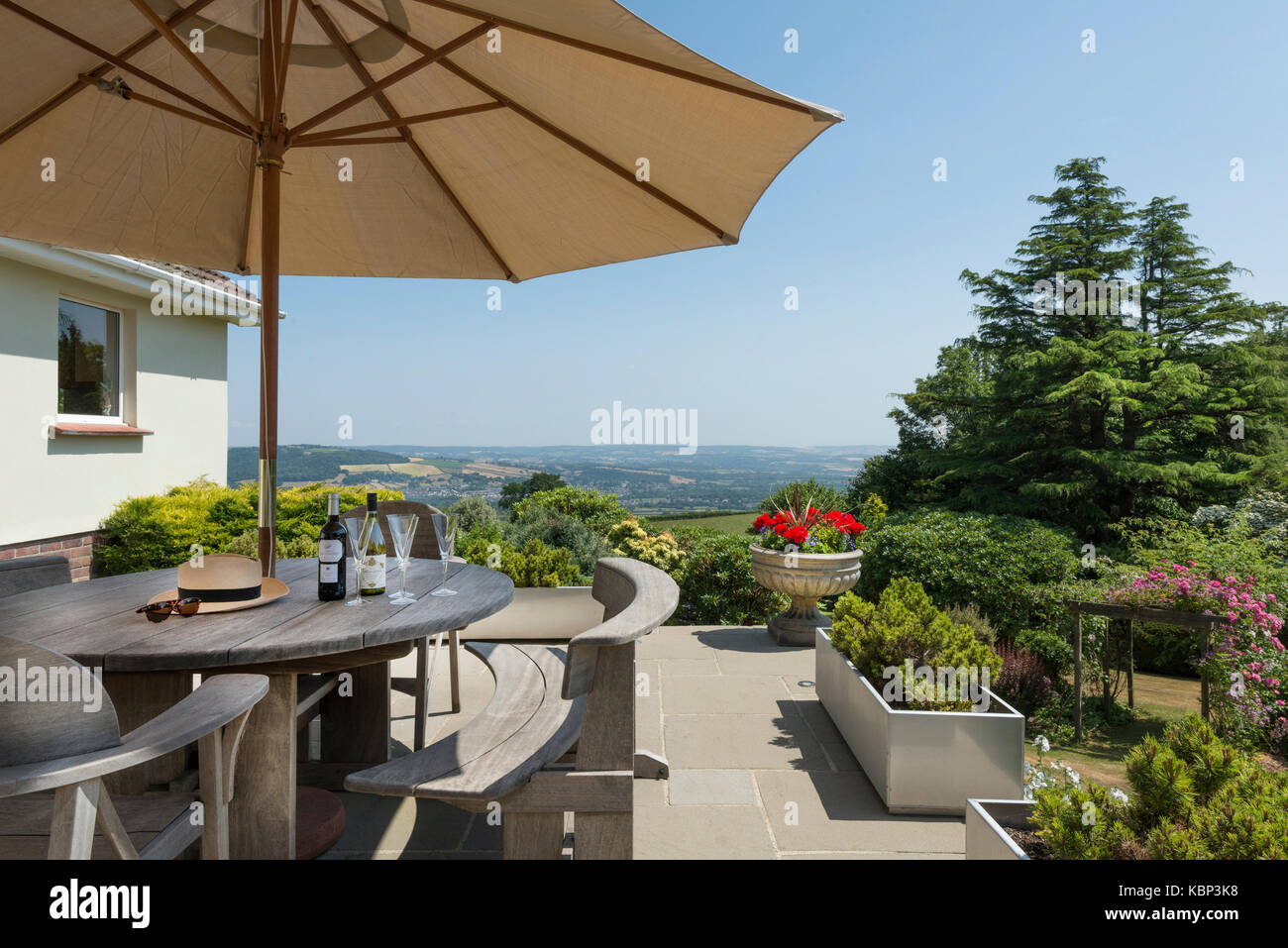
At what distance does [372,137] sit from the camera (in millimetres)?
2877

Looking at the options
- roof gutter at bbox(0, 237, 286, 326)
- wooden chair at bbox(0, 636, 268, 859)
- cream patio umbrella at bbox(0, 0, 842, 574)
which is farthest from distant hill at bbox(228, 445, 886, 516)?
wooden chair at bbox(0, 636, 268, 859)

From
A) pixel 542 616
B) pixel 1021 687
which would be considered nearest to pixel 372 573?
pixel 542 616

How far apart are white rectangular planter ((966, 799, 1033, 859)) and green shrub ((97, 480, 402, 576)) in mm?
5557

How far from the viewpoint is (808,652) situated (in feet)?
15.8

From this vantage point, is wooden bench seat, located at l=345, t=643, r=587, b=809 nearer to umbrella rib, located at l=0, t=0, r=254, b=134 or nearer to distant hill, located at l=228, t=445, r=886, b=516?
umbrella rib, located at l=0, t=0, r=254, b=134

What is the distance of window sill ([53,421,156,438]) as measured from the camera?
19.6 ft

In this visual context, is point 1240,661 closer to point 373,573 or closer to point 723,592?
point 723,592

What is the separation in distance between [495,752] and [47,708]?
0.84m

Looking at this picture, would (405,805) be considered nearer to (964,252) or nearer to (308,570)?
(308,570)

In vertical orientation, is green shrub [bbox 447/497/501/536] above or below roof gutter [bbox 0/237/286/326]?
below

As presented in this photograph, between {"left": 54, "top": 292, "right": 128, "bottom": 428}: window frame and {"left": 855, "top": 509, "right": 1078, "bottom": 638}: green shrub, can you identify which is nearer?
{"left": 855, "top": 509, "right": 1078, "bottom": 638}: green shrub

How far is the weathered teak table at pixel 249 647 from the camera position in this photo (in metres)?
1.48

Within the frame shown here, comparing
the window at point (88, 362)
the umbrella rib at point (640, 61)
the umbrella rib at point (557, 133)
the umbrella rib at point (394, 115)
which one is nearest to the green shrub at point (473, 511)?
the window at point (88, 362)

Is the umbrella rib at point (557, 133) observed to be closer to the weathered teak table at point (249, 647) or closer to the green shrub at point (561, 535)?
the weathered teak table at point (249, 647)
